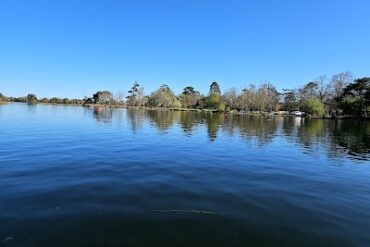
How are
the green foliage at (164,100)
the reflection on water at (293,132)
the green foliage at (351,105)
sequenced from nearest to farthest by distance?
1. the reflection on water at (293,132)
2. the green foliage at (351,105)
3. the green foliage at (164,100)

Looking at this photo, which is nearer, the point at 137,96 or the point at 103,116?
the point at 103,116

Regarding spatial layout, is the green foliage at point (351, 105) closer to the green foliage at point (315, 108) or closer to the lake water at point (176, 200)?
the green foliage at point (315, 108)

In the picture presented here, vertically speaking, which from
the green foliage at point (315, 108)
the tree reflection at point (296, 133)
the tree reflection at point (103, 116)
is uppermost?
the green foliage at point (315, 108)

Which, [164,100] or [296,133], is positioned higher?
[164,100]

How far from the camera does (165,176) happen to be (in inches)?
499

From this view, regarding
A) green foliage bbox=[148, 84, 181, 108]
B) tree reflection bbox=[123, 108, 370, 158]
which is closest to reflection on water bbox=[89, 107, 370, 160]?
tree reflection bbox=[123, 108, 370, 158]

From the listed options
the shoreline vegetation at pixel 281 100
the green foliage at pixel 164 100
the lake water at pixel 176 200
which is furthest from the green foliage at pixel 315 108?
the lake water at pixel 176 200

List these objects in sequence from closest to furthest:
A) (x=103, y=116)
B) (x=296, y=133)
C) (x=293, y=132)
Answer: (x=296, y=133) → (x=293, y=132) → (x=103, y=116)

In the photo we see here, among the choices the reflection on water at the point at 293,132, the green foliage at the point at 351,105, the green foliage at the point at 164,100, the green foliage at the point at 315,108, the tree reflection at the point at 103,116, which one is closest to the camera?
the reflection on water at the point at 293,132

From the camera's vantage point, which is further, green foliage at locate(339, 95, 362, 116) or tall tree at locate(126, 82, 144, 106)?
tall tree at locate(126, 82, 144, 106)

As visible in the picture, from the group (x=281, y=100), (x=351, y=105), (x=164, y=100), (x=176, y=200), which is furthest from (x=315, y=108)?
(x=176, y=200)

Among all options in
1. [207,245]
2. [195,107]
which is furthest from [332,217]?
[195,107]

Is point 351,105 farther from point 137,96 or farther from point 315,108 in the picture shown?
point 137,96

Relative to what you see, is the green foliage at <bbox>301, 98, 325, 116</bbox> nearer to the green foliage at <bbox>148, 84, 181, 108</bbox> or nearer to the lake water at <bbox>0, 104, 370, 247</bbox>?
the green foliage at <bbox>148, 84, 181, 108</bbox>
